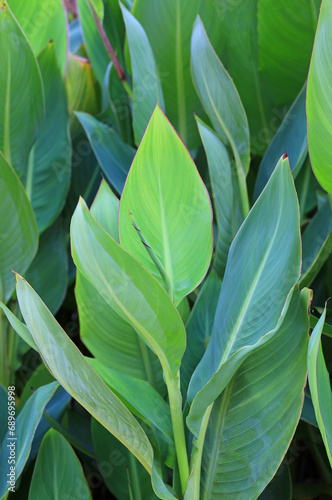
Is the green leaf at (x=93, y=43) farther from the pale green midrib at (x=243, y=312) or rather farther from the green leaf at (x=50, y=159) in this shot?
the pale green midrib at (x=243, y=312)

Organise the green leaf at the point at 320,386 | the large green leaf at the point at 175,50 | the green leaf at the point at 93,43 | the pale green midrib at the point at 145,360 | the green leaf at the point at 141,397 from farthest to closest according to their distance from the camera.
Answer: the green leaf at the point at 93,43 < the large green leaf at the point at 175,50 < the pale green midrib at the point at 145,360 < the green leaf at the point at 141,397 < the green leaf at the point at 320,386

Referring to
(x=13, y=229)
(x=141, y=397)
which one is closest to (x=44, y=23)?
(x=13, y=229)

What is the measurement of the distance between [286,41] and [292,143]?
5.8 inches

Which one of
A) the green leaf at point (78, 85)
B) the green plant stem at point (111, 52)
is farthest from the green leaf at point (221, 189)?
the green leaf at point (78, 85)

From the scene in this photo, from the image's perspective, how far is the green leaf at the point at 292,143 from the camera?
674 millimetres

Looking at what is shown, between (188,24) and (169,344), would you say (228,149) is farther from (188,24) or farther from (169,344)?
(169,344)

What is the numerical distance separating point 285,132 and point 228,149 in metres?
0.09

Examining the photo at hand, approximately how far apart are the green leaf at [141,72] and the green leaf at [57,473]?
423 mm

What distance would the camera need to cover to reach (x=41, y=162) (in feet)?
2.71

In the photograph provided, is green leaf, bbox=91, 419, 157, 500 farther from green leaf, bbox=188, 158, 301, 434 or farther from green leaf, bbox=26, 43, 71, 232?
green leaf, bbox=26, 43, 71, 232

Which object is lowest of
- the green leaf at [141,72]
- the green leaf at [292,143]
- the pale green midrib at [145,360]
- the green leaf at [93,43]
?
the pale green midrib at [145,360]

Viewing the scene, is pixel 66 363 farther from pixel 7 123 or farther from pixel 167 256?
pixel 7 123

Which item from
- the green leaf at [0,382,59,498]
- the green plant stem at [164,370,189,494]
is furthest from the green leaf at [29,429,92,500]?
the green plant stem at [164,370,189,494]

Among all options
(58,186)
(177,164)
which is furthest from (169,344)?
(58,186)
